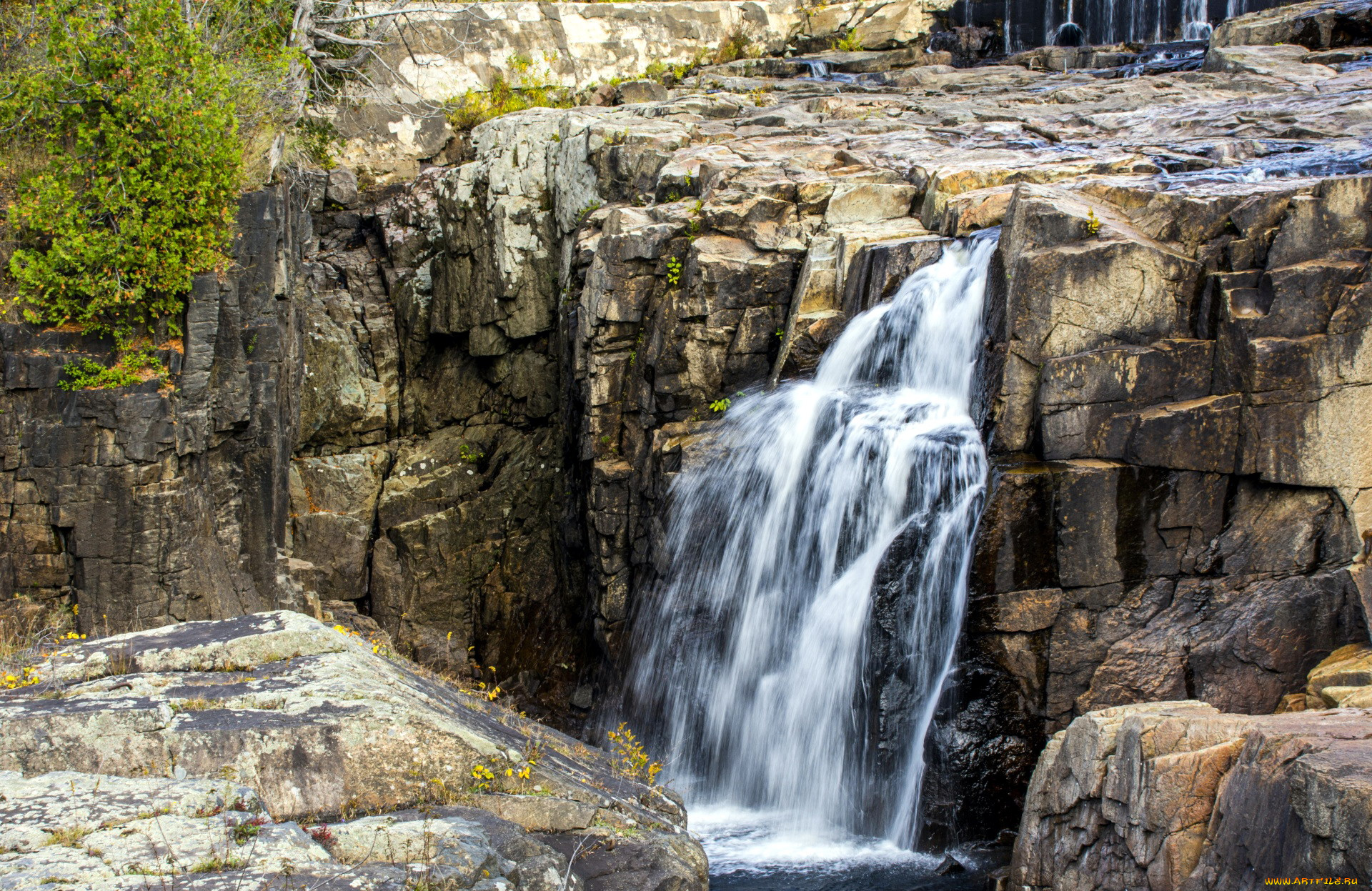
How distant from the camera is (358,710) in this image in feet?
20.3

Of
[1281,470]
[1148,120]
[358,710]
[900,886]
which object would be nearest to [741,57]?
[1148,120]

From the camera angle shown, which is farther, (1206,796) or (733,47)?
(733,47)

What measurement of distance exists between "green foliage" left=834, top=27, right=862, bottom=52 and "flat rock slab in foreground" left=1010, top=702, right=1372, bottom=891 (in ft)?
57.2

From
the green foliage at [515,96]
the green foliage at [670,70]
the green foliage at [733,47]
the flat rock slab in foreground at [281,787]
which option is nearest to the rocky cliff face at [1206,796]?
the flat rock slab in foreground at [281,787]

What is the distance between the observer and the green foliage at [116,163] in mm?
12617

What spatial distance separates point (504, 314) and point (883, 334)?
850 cm

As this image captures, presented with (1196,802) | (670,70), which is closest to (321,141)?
(670,70)

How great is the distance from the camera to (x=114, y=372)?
12.8 metres

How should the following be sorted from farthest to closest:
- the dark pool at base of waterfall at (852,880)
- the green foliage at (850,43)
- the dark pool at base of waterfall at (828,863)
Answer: the green foliage at (850,43), the dark pool at base of waterfall at (828,863), the dark pool at base of waterfall at (852,880)

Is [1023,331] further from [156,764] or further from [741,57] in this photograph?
[741,57]

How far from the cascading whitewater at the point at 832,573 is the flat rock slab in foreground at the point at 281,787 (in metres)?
4.12

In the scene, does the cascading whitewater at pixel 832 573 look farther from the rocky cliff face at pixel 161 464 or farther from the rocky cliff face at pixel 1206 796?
the rocky cliff face at pixel 161 464

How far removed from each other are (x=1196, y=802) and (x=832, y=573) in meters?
5.33

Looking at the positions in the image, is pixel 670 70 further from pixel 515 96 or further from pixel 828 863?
pixel 828 863
